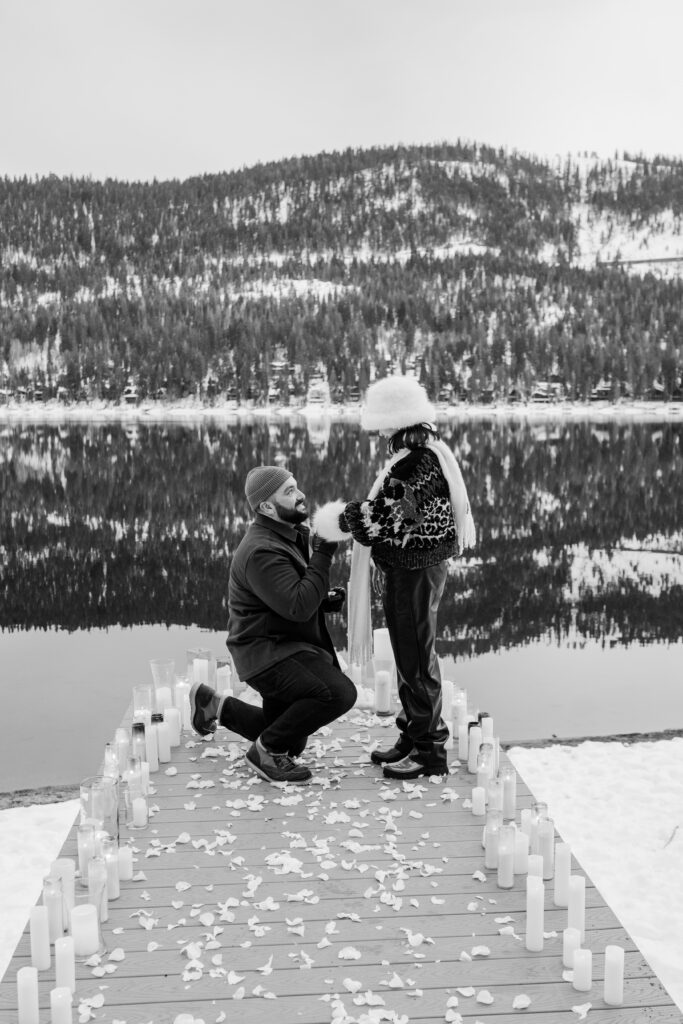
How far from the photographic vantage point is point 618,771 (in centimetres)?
732

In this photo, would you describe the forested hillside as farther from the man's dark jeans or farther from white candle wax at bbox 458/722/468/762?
the man's dark jeans

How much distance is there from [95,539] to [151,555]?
2432mm

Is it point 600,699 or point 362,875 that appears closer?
point 362,875

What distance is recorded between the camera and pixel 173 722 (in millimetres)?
5863

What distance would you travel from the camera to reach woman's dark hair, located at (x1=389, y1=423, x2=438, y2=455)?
5195 millimetres

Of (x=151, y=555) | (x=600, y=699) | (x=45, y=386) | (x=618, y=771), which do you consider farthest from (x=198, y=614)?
(x=45, y=386)

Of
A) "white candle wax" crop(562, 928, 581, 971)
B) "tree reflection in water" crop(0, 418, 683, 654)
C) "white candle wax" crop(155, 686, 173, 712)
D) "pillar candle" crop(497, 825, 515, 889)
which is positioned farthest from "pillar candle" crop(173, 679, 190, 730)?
"tree reflection in water" crop(0, 418, 683, 654)

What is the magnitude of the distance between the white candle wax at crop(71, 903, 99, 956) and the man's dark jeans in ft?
5.97

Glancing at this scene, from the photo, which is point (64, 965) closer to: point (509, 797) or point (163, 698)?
point (509, 797)

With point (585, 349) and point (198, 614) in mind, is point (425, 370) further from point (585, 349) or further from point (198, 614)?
point (198, 614)

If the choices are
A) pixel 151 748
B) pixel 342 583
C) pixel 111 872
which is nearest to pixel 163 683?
pixel 151 748

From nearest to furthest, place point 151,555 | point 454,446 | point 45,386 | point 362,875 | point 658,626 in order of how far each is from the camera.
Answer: point 362,875 < point 658,626 < point 151,555 < point 454,446 < point 45,386

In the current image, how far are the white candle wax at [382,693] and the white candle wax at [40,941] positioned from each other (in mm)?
3382

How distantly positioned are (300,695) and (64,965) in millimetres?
2132
